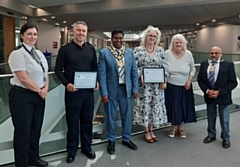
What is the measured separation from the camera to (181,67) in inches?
133

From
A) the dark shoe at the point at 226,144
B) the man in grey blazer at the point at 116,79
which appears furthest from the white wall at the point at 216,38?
the man in grey blazer at the point at 116,79

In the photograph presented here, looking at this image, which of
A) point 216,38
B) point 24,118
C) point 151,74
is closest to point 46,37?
point 216,38

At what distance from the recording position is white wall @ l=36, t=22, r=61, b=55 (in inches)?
733

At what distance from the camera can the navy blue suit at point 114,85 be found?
9.45ft

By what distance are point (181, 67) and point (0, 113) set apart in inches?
91.7

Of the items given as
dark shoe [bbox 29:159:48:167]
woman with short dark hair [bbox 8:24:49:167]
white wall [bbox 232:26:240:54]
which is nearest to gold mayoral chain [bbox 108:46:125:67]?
woman with short dark hair [bbox 8:24:49:167]

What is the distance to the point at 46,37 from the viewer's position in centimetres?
1914

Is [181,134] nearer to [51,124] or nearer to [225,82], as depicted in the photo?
[225,82]

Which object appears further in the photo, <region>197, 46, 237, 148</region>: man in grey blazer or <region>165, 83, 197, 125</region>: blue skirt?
<region>165, 83, 197, 125</region>: blue skirt

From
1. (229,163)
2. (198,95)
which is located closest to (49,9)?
(198,95)

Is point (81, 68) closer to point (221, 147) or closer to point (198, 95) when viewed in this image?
point (221, 147)

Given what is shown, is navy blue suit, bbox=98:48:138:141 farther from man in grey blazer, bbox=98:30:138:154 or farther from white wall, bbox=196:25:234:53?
white wall, bbox=196:25:234:53

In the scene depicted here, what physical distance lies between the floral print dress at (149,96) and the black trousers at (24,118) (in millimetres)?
1336

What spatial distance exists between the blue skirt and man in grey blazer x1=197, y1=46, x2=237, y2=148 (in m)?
0.26
